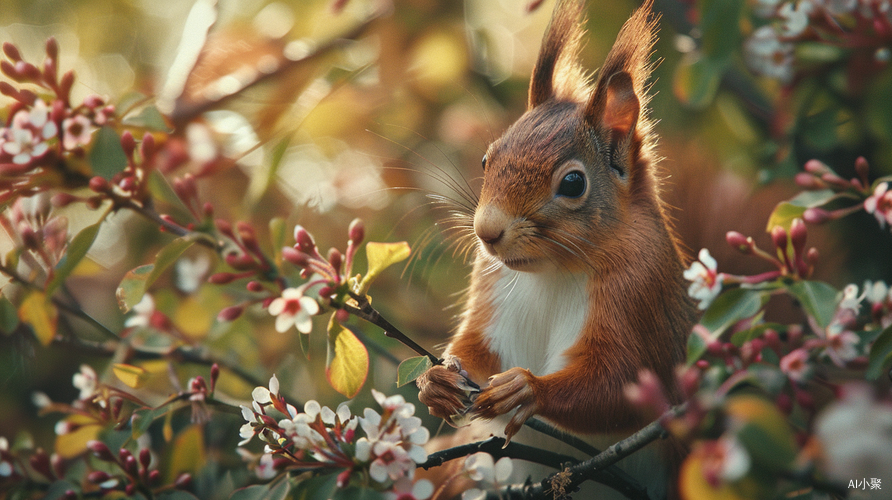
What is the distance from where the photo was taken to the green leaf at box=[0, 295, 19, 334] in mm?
748

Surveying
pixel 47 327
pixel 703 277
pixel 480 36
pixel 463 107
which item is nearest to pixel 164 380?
pixel 47 327

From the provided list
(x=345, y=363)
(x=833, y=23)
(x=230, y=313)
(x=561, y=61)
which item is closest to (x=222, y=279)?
(x=230, y=313)

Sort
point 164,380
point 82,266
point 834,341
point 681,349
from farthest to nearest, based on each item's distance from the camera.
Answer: point 164,380 < point 82,266 < point 681,349 < point 834,341

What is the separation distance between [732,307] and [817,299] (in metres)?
0.06

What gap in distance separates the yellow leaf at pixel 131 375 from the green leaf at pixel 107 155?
255 mm

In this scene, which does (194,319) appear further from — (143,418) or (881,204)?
(881,204)

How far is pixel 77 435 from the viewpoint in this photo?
31.2 inches

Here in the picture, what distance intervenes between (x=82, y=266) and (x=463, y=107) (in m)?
0.73

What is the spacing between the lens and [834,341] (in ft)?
1.59

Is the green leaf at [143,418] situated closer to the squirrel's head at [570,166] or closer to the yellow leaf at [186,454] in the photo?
the yellow leaf at [186,454]

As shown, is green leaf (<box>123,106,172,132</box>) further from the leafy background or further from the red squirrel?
the red squirrel

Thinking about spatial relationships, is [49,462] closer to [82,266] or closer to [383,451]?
[82,266]

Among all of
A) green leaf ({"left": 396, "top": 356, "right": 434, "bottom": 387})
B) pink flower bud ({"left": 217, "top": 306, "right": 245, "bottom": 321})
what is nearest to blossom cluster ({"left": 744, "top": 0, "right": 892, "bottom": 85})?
green leaf ({"left": 396, "top": 356, "right": 434, "bottom": 387})

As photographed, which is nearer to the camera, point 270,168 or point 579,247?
point 579,247
